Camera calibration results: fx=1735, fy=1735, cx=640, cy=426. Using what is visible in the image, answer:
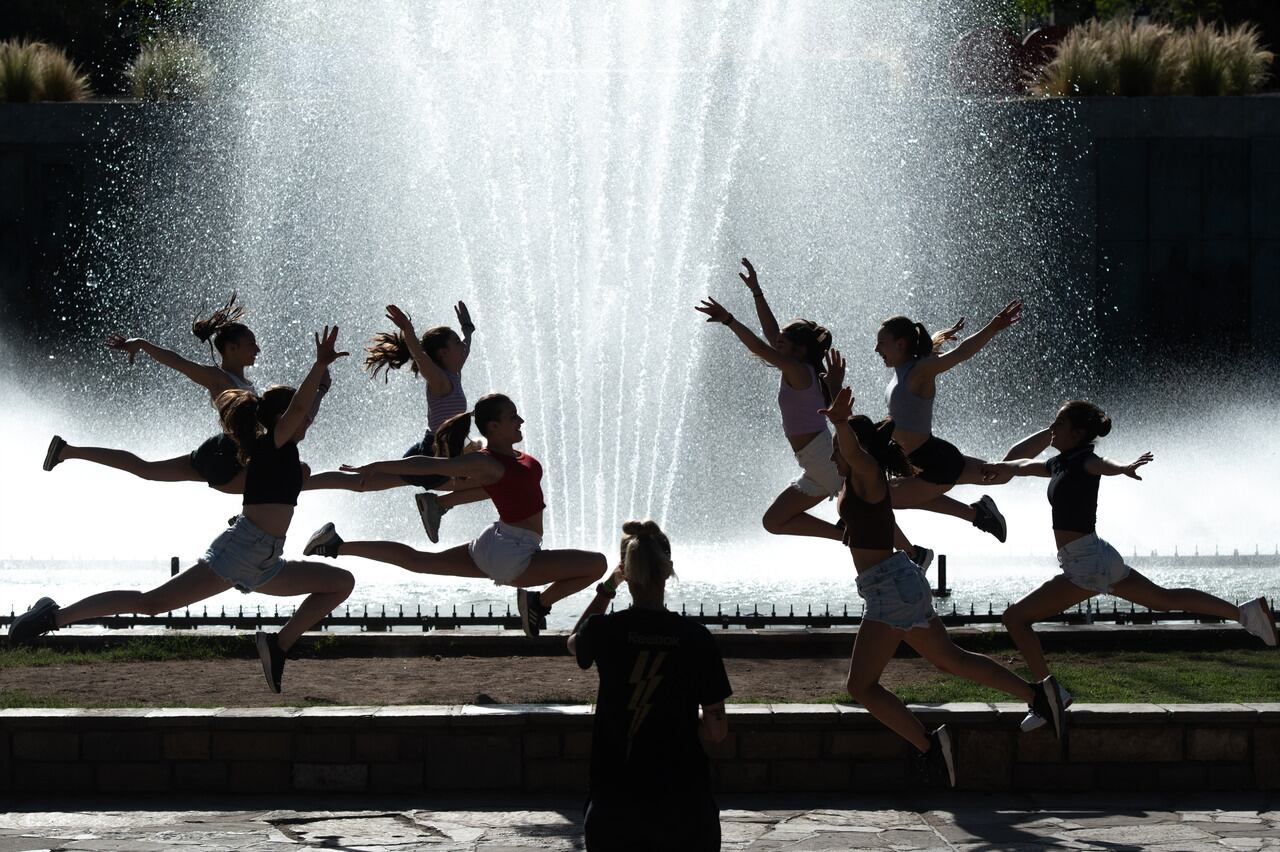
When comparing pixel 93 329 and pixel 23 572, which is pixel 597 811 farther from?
pixel 93 329

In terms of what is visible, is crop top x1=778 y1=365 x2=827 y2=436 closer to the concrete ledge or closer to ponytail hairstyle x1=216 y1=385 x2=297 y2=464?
the concrete ledge

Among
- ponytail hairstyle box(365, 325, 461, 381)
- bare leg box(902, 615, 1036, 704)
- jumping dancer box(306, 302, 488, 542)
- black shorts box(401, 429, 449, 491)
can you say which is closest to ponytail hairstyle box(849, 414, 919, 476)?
bare leg box(902, 615, 1036, 704)

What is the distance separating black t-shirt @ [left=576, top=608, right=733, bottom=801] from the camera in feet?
15.3

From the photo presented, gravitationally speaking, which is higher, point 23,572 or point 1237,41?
point 1237,41

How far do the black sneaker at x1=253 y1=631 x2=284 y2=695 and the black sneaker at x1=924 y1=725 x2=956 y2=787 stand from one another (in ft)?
9.57

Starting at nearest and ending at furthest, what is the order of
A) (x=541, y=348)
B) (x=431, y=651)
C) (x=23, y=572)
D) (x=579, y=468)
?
(x=431, y=651) < (x=23, y=572) < (x=579, y=468) < (x=541, y=348)

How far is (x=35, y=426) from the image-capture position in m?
23.9

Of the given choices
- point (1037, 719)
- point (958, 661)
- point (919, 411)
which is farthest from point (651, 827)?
point (919, 411)

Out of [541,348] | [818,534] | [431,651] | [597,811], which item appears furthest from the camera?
[541,348]

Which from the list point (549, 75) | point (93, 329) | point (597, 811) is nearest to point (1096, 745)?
point (597, 811)

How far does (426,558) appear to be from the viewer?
8.38 metres

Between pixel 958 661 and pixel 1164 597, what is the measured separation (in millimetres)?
1135

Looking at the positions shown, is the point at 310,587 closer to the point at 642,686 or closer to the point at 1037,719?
the point at 1037,719

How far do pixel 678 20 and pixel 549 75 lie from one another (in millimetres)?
2392
